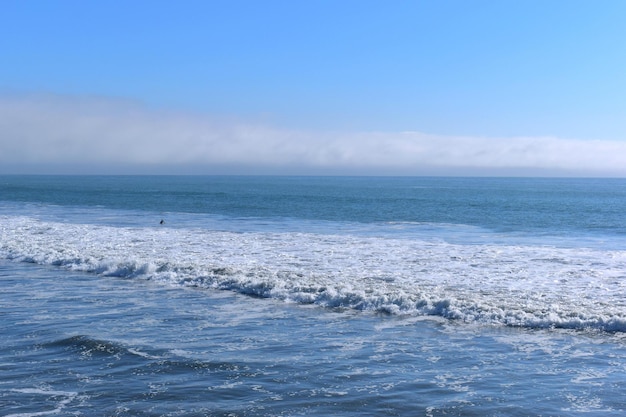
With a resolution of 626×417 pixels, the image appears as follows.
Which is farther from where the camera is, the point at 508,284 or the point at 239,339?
the point at 508,284

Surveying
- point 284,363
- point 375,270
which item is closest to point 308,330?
point 284,363

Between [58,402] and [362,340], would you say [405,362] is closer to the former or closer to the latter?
[362,340]

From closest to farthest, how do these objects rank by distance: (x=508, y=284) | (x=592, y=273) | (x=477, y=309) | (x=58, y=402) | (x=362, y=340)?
(x=58, y=402)
(x=362, y=340)
(x=477, y=309)
(x=508, y=284)
(x=592, y=273)

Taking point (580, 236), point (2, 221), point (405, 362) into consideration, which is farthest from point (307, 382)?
point (2, 221)

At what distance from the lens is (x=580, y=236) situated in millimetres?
39781

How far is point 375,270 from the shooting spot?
22.9 meters

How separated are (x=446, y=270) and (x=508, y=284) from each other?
3.02 metres

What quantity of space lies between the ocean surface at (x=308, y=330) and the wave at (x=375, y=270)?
84 millimetres

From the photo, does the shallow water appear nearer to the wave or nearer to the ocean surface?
the ocean surface

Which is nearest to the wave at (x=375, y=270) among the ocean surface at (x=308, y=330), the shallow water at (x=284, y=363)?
the ocean surface at (x=308, y=330)

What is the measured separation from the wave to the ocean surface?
0.27 ft

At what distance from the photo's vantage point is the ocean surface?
977cm

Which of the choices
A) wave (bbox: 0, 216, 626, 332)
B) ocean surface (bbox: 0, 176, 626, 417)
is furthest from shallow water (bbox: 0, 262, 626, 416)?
wave (bbox: 0, 216, 626, 332)

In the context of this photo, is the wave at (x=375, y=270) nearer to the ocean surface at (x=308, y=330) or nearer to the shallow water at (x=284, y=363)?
the ocean surface at (x=308, y=330)
